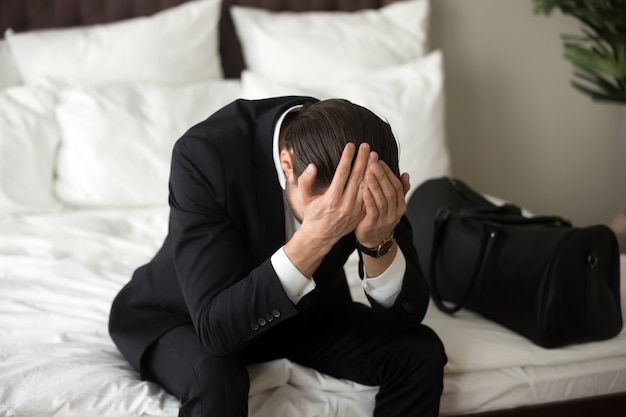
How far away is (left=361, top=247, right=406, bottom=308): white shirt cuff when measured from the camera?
136cm

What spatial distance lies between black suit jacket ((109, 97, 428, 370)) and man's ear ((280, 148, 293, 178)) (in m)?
0.09

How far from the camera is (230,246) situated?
131 cm

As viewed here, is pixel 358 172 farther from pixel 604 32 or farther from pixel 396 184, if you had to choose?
pixel 604 32

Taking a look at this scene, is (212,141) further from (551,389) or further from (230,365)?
(551,389)

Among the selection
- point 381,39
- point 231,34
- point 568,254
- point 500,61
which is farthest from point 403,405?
point 500,61

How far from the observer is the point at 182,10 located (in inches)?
103

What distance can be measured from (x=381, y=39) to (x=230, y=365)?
5.29 ft

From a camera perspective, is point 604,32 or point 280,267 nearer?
point 280,267

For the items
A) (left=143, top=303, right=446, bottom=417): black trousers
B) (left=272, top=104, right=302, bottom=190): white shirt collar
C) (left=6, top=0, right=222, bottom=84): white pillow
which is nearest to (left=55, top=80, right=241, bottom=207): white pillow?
(left=6, top=0, right=222, bottom=84): white pillow

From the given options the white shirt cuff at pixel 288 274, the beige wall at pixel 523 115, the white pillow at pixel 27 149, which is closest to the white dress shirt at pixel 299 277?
the white shirt cuff at pixel 288 274

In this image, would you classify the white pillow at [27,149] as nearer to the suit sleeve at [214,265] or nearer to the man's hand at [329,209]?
the suit sleeve at [214,265]

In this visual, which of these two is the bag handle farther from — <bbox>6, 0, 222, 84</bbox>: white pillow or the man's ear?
<bbox>6, 0, 222, 84</bbox>: white pillow

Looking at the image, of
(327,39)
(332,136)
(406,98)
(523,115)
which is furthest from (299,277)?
(523,115)

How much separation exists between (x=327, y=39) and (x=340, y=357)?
56.0 inches
